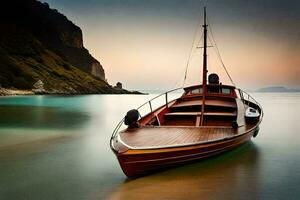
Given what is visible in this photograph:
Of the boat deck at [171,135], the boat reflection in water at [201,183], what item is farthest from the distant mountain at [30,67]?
the boat reflection in water at [201,183]

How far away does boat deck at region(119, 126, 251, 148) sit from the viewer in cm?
1066

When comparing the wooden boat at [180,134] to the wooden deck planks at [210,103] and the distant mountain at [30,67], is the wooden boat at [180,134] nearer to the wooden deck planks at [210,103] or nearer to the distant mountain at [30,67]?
the wooden deck planks at [210,103]

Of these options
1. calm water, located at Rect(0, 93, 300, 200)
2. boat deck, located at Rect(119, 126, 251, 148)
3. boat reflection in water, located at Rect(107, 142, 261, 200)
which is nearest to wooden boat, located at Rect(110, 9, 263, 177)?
boat deck, located at Rect(119, 126, 251, 148)

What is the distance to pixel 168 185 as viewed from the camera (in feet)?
31.6

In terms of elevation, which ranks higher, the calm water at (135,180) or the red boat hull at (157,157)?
the red boat hull at (157,157)

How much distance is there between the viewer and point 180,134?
12227 millimetres

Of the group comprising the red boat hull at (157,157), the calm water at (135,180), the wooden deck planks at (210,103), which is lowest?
the calm water at (135,180)

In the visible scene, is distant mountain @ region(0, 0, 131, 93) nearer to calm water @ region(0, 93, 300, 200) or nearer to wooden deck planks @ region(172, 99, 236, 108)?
wooden deck planks @ region(172, 99, 236, 108)

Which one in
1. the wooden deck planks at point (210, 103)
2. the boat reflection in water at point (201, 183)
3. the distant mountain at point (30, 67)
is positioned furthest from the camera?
the distant mountain at point (30, 67)

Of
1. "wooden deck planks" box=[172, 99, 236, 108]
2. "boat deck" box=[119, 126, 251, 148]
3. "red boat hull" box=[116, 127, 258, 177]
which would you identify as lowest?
"red boat hull" box=[116, 127, 258, 177]

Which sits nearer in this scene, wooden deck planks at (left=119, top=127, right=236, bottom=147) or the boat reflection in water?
the boat reflection in water

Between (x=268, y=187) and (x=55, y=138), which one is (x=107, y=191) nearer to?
(x=268, y=187)

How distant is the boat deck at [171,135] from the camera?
10.7m

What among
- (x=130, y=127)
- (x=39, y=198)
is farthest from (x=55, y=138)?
(x=39, y=198)
